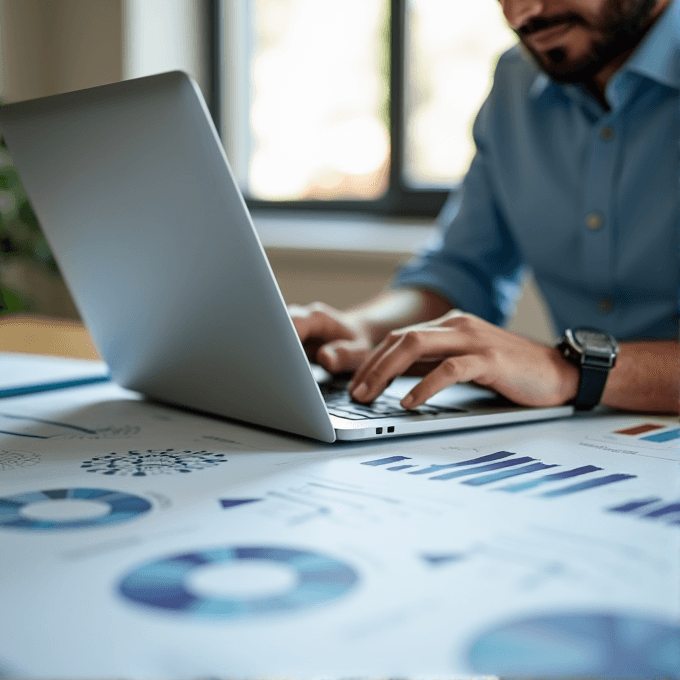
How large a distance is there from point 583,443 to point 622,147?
Answer: 61 cm

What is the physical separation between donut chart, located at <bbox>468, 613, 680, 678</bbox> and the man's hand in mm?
380

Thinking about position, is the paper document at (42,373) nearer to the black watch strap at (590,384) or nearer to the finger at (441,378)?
the finger at (441,378)

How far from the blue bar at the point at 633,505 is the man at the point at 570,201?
12.9 inches

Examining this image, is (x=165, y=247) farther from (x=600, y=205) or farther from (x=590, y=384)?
(x=600, y=205)

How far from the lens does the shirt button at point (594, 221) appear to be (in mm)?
1170

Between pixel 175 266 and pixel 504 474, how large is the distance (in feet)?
0.98

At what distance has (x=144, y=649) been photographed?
0.32m

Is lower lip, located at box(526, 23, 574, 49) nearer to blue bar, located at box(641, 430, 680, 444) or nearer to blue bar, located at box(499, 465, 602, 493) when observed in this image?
blue bar, located at box(641, 430, 680, 444)

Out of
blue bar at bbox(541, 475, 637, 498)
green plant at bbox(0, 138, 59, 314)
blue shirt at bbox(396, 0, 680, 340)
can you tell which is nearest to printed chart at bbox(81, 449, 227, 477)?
blue bar at bbox(541, 475, 637, 498)

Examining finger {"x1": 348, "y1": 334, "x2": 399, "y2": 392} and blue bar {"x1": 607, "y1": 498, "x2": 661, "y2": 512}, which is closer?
blue bar {"x1": 607, "y1": 498, "x2": 661, "y2": 512}

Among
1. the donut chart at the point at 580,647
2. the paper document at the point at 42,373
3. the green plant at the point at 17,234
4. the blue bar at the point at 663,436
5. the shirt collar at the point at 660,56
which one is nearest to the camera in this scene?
the donut chart at the point at 580,647

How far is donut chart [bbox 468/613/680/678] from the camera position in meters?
0.31

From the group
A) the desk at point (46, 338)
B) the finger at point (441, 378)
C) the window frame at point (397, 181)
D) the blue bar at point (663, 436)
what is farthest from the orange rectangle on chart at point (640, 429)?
the window frame at point (397, 181)

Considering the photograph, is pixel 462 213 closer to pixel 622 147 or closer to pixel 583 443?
pixel 622 147
